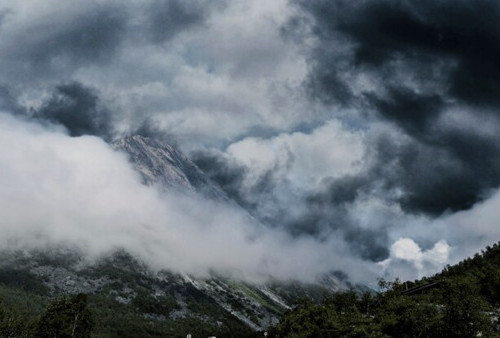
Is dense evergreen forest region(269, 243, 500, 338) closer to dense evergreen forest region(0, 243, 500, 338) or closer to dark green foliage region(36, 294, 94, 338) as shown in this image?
dense evergreen forest region(0, 243, 500, 338)

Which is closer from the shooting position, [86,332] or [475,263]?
[86,332]

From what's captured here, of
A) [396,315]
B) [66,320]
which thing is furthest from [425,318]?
[66,320]

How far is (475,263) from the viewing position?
190 metres

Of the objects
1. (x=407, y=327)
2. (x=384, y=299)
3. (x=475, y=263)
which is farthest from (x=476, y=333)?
(x=475, y=263)

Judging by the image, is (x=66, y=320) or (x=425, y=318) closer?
(x=425, y=318)

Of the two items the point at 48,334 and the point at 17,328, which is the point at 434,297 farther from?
the point at 17,328

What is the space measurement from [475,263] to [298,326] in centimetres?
11092

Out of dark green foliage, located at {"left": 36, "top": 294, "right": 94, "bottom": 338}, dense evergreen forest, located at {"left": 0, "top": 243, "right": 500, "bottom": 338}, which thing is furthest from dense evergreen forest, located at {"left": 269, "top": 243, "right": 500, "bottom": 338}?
dark green foliage, located at {"left": 36, "top": 294, "right": 94, "bottom": 338}

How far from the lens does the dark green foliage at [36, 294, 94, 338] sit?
15600cm

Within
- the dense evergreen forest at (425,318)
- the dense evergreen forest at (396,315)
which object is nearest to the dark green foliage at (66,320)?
the dense evergreen forest at (396,315)

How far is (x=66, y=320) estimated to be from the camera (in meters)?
159

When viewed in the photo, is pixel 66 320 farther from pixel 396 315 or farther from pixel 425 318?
pixel 425 318

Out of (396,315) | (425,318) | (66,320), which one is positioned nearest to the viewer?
(425,318)

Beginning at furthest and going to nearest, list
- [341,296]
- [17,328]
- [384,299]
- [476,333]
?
[17,328]
[341,296]
[384,299]
[476,333]
